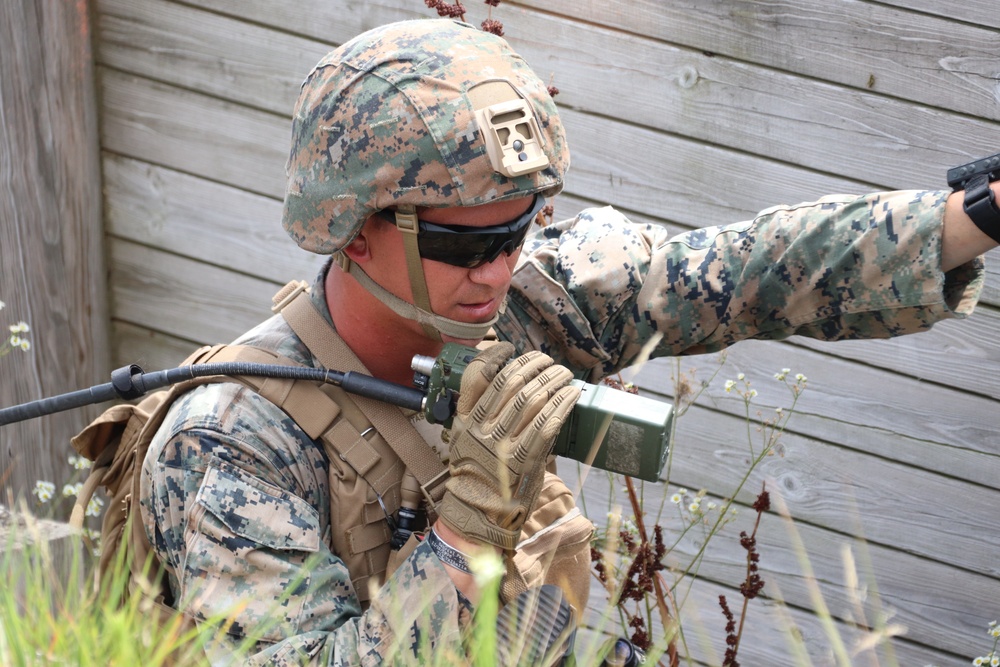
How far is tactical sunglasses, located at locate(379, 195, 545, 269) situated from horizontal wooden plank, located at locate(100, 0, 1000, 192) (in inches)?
50.5

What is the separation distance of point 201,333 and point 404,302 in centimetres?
205

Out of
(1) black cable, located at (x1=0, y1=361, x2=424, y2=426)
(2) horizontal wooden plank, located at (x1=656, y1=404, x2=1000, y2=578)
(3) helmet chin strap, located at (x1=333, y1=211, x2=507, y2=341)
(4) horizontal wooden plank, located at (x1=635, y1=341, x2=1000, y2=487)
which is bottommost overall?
(2) horizontal wooden plank, located at (x1=656, y1=404, x2=1000, y2=578)

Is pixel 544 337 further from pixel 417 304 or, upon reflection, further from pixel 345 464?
pixel 345 464

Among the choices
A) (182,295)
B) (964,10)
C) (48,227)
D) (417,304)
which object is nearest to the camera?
(417,304)

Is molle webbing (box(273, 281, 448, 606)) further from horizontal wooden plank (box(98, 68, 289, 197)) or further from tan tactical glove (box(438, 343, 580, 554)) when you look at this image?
horizontal wooden plank (box(98, 68, 289, 197))

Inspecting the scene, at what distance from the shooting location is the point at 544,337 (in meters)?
2.38

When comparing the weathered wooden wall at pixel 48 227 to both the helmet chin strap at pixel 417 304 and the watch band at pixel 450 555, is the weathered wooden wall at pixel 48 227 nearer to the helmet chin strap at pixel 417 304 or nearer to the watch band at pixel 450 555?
the helmet chin strap at pixel 417 304

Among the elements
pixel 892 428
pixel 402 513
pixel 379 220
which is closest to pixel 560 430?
pixel 402 513

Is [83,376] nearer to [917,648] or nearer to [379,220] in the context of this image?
[379,220]

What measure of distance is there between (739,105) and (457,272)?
4.70ft

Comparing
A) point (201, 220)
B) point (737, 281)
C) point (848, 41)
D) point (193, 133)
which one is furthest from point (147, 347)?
point (848, 41)

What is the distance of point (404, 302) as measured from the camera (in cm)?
208

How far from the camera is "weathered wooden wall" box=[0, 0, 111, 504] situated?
3484 millimetres

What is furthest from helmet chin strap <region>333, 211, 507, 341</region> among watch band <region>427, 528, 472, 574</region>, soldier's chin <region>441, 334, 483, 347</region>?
watch band <region>427, 528, 472, 574</region>
